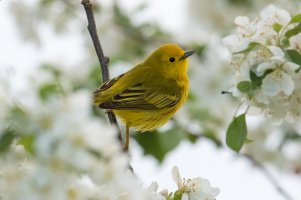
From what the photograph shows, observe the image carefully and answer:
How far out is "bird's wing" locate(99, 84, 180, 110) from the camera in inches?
141

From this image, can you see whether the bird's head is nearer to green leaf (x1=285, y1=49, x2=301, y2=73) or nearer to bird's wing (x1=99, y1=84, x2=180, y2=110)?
bird's wing (x1=99, y1=84, x2=180, y2=110)

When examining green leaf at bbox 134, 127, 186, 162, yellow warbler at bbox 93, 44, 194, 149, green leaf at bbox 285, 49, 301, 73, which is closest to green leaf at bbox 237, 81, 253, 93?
green leaf at bbox 285, 49, 301, 73

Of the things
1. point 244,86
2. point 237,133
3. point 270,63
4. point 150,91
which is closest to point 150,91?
point 150,91

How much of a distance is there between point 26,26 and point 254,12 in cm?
190

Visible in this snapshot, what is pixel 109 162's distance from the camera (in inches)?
67.7

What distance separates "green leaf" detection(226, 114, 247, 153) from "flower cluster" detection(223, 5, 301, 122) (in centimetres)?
10

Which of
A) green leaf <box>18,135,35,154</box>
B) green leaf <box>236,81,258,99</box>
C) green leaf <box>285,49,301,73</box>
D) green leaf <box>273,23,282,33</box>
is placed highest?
green leaf <box>18,135,35,154</box>

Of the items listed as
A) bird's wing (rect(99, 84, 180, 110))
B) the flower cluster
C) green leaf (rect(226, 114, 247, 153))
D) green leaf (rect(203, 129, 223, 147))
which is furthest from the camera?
green leaf (rect(203, 129, 223, 147))

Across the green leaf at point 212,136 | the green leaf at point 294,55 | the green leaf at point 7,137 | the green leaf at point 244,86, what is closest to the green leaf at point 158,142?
the green leaf at point 212,136

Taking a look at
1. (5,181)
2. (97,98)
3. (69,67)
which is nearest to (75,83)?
(69,67)

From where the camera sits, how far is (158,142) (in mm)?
4461

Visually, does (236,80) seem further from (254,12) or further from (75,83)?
(254,12)

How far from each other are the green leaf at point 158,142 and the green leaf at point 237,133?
138cm

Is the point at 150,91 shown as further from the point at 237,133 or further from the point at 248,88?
the point at 248,88
